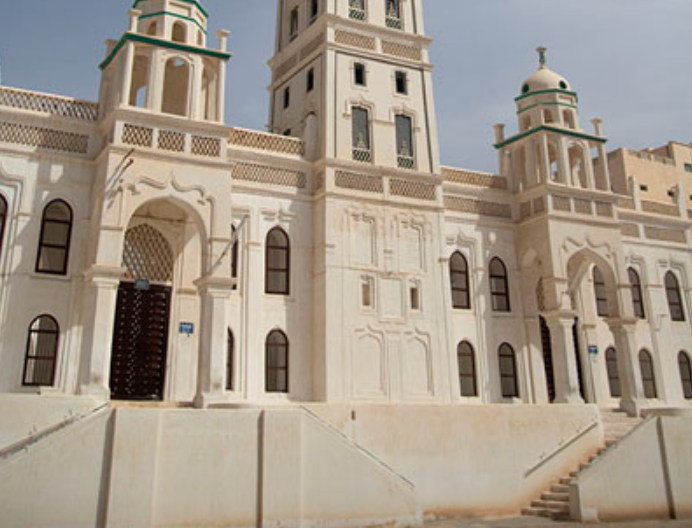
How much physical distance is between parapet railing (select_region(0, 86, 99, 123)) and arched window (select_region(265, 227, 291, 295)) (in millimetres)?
→ 5400

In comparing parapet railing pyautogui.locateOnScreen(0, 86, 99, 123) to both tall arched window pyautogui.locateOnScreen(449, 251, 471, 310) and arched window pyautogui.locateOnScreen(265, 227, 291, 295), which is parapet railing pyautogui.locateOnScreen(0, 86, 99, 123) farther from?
tall arched window pyautogui.locateOnScreen(449, 251, 471, 310)

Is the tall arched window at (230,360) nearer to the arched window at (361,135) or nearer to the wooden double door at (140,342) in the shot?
the wooden double door at (140,342)

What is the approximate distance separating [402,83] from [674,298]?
13.1 meters

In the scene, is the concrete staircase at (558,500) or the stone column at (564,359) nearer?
the concrete staircase at (558,500)

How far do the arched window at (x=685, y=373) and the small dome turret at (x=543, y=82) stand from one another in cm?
1036

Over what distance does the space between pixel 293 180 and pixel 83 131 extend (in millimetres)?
5526

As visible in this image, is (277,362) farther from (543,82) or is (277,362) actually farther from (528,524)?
(543,82)

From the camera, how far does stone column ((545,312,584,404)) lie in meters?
19.8

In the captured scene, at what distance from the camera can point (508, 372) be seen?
20953 millimetres

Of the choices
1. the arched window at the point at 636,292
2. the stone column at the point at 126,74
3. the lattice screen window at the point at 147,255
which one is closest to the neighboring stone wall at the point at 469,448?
the lattice screen window at the point at 147,255

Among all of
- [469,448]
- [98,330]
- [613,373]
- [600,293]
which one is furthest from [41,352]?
[600,293]

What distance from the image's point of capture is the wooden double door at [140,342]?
16203 mm

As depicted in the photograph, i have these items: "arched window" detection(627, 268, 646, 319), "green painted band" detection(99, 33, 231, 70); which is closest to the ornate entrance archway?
"green painted band" detection(99, 33, 231, 70)

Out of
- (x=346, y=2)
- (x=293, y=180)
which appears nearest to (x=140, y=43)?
(x=293, y=180)
